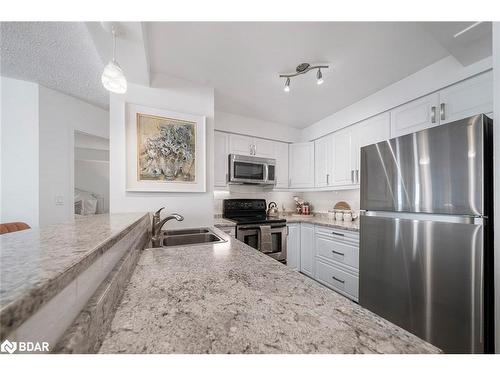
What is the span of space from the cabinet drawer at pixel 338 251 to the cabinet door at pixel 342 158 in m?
0.76

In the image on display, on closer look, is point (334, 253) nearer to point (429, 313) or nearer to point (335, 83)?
point (429, 313)

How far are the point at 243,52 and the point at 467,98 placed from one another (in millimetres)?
1759

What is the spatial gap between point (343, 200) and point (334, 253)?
94 cm

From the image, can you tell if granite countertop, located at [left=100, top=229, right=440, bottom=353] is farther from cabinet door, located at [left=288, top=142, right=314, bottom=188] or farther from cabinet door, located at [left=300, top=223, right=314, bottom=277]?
cabinet door, located at [left=288, top=142, right=314, bottom=188]

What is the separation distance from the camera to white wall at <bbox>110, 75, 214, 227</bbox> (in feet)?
5.07

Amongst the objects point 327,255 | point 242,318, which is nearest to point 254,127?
point 327,255

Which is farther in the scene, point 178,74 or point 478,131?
point 178,74

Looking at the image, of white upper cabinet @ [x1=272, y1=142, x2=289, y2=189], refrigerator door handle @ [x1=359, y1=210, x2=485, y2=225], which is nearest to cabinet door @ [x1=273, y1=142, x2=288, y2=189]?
white upper cabinet @ [x1=272, y1=142, x2=289, y2=189]

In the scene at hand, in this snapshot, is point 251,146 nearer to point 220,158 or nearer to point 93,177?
point 220,158

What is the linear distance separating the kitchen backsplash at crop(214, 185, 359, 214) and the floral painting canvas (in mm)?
981
